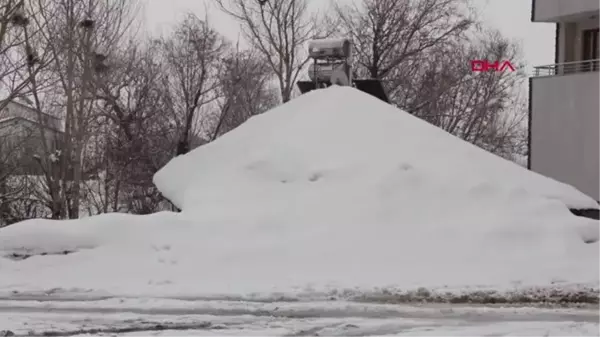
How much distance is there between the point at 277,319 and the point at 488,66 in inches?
1075

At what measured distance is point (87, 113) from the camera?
18.5 metres

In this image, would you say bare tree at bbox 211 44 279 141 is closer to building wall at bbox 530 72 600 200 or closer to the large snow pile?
building wall at bbox 530 72 600 200

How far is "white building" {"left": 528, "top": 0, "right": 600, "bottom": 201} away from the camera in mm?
16094

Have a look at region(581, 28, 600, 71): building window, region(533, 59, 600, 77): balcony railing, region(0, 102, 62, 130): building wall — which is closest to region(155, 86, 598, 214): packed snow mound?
region(533, 59, 600, 77): balcony railing

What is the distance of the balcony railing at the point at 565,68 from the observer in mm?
17156

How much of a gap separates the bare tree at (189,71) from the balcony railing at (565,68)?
13.1 meters

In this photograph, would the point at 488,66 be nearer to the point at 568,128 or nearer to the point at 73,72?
the point at 568,128

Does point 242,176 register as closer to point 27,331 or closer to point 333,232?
point 333,232

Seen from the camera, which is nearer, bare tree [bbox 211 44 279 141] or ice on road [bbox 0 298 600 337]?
ice on road [bbox 0 298 600 337]

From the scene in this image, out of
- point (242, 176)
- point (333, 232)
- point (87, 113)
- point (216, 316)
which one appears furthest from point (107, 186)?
point (216, 316)

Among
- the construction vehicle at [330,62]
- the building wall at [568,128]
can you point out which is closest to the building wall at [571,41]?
the building wall at [568,128]

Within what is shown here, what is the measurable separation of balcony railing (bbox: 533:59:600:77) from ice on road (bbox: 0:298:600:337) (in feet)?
41.6

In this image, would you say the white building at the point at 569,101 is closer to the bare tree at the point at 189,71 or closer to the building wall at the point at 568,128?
the building wall at the point at 568,128

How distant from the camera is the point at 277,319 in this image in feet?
18.6
